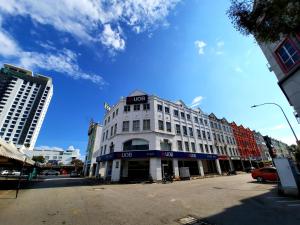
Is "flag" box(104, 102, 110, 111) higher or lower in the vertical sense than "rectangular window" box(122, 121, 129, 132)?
higher

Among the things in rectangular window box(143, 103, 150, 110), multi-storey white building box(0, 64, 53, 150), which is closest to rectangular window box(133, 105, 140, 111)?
rectangular window box(143, 103, 150, 110)

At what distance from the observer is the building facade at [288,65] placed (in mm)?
13758

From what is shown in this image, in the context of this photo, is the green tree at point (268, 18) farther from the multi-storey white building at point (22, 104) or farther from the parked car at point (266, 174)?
the multi-storey white building at point (22, 104)

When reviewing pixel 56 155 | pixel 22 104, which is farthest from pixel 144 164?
pixel 22 104

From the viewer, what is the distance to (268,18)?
739 centimetres

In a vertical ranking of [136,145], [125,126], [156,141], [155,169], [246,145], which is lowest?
[155,169]

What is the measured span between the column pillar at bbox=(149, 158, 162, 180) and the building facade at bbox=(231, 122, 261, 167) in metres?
35.4

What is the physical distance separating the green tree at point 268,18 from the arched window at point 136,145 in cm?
2376

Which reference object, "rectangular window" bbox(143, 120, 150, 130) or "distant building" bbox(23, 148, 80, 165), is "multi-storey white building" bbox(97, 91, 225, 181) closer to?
"rectangular window" bbox(143, 120, 150, 130)

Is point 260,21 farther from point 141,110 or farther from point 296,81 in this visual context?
point 141,110

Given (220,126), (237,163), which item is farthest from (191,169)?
(237,163)

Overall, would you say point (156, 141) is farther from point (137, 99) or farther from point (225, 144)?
point (225, 144)

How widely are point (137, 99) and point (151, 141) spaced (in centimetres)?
910

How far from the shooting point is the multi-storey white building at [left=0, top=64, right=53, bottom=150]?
117 metres
